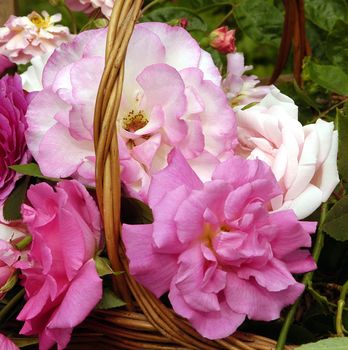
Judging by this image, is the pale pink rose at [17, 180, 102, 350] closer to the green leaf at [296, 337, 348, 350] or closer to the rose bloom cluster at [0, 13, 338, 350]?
the rose bloom cluster at [0, 13, 338, 350]

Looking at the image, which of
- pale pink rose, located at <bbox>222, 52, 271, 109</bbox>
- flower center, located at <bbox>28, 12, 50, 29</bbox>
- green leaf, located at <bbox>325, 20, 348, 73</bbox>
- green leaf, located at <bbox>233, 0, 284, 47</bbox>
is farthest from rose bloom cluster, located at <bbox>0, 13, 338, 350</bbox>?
green leaf, located at <bbox>233, 0, 284, 47</bbox>

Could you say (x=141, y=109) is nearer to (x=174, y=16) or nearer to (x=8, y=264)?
(x=8, y=264)

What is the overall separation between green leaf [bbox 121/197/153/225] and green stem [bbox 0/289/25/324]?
0.36ft

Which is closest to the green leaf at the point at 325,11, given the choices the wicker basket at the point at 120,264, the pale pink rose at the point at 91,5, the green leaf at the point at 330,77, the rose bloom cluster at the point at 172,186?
the green leaf at the point at 330,77

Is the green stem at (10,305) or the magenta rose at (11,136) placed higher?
the magenta rose at (11,136)

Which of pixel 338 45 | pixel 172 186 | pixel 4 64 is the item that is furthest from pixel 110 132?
pixel 338 45

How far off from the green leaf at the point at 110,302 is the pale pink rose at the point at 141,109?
0.28 ft

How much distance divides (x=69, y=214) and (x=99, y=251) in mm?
49

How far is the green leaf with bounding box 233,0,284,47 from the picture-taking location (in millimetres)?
1127

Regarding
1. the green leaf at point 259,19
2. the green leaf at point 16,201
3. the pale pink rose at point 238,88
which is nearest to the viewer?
the green leaf at point 16,201

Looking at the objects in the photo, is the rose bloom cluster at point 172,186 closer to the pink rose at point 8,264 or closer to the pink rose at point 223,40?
the pink rose at point 8,264

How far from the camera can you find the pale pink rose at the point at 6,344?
57 centimetres

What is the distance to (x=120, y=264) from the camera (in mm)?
573

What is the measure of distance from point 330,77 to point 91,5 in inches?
11.9
